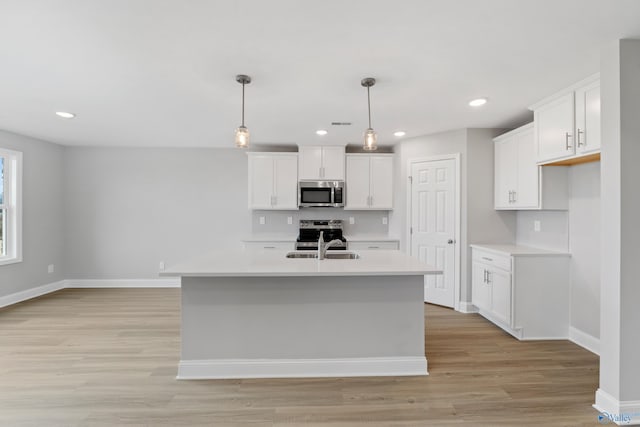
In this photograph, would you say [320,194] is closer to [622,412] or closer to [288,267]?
[288,267]

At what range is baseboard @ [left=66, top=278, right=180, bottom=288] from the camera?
17.3 ft

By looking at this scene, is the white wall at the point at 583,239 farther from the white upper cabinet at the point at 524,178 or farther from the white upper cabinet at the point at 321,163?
the white upper cabinet at the point at 321,163

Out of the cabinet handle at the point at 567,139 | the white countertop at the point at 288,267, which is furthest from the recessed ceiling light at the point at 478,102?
the white countertop at the point at 288,267

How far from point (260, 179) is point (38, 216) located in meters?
3.32

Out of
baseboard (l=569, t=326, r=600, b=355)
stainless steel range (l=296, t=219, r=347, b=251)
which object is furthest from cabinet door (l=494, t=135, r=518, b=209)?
stainless steel range (l=296, t=219, r=347, b=251)

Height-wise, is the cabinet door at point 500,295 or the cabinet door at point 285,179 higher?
the cabinet door at point 285,179

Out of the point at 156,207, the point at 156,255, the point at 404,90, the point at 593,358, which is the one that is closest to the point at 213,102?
the point at 404,90

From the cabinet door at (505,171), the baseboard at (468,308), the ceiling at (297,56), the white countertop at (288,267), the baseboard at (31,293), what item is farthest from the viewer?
the baseboard at (31,293)

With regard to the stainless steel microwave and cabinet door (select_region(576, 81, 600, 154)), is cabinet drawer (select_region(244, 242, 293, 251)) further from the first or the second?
cabinet door (select_region(576, 81, 600, 154))

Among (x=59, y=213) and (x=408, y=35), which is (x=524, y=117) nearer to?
(x=408, y=35)

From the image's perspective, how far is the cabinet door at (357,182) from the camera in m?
5.03

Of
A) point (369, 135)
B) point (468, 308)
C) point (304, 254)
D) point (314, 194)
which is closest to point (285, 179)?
point (314, 194)

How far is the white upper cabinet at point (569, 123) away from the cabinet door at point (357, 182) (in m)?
2.35

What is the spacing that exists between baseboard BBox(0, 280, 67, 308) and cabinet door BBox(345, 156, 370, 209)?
4.73 m
